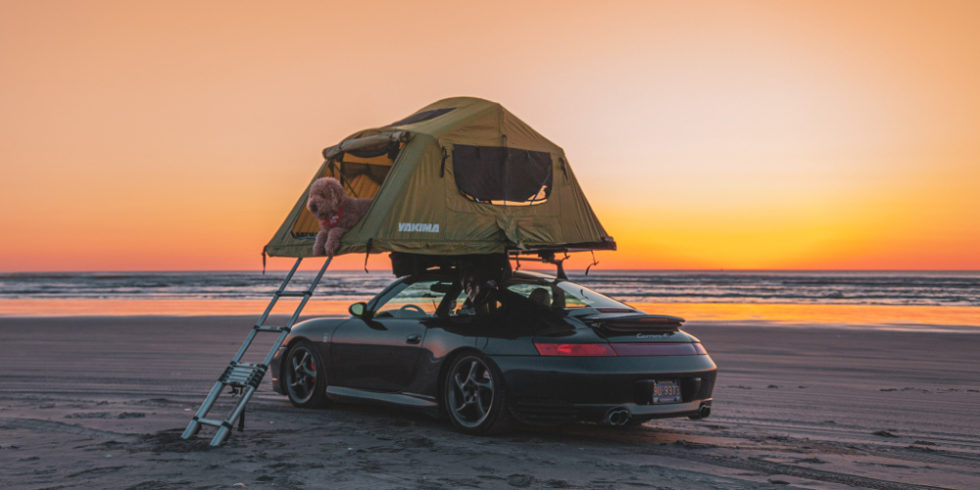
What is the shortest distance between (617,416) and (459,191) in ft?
8.00

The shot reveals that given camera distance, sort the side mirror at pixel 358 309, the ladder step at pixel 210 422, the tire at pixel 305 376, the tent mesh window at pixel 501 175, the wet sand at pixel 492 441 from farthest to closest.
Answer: the tire at pixel 305 376
the side mirror at pixel 358 309
the tent mesh window at pixel 501 175
the ladder step at pixel 210 422
the wet sand at pixel 492 441

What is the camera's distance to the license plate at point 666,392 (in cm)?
674

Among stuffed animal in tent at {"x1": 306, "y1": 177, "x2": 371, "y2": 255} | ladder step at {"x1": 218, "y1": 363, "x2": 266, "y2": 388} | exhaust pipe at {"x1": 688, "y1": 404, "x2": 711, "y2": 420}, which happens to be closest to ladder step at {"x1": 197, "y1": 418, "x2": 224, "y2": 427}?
ladder step at {"x1": 218, "y1": 363, "x2": 266, "y2": 388}

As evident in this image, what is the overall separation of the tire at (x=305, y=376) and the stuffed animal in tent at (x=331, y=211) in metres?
1.60

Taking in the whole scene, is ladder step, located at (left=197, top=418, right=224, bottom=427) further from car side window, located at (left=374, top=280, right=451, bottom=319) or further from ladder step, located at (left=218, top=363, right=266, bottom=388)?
car side window, located at (left=374, top=280, right=451, bottom=319)

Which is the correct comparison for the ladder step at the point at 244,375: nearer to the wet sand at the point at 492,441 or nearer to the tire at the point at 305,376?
the wet sand at the point at 492,441

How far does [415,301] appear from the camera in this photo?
8133 millimetres

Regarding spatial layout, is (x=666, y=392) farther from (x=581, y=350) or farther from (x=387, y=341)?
(x=387, y=341)

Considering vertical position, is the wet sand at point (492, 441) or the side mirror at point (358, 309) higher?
the side mirror at point (358, 309)

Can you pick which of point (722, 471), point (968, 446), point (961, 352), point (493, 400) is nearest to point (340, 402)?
point (493, 400)

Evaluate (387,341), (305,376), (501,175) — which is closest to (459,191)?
(501,175)

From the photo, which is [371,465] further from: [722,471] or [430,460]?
[722,471]

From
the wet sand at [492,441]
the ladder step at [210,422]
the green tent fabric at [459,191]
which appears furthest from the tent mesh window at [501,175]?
the ladder step at [210,422]

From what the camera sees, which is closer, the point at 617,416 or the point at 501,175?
the point at 617,416
